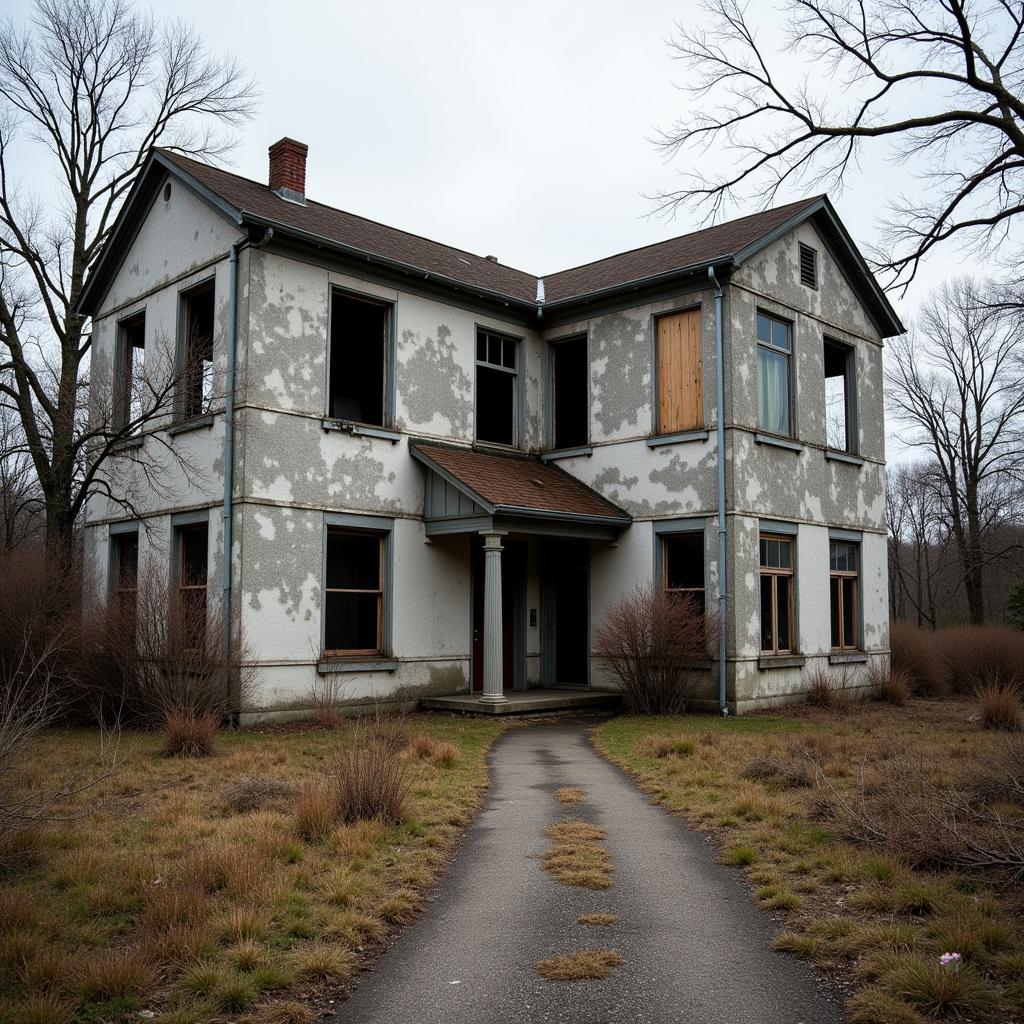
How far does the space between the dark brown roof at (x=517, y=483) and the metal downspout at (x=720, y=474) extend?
6.19 feet

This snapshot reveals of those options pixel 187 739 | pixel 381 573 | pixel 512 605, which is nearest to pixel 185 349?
pixel 381 573

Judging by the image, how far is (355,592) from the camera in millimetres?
15289

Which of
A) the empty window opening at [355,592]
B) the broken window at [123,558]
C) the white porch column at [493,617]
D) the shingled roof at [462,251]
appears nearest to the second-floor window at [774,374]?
the shingled roof at [462,251]

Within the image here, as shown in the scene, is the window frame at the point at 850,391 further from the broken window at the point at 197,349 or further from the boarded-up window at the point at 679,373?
the broken window at the point at 197,349

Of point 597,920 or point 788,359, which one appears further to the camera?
point 788,359

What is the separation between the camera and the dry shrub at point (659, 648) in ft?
49.4

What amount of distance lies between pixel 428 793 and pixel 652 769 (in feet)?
8.62

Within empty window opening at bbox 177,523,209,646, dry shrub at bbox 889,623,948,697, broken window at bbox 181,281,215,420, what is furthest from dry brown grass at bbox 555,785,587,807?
dry shrub at bbox 889,623,948,697

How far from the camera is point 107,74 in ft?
77.5

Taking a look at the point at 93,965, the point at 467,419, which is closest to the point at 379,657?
the point at 467,419

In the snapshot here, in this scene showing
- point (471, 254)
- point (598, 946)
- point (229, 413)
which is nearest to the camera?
point (598, 946)

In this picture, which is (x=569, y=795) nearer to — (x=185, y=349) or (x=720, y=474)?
(x=720, y=474)

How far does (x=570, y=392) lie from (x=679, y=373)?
12.0 ft

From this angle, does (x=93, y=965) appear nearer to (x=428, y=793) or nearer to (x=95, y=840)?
(x=95, y=840)
